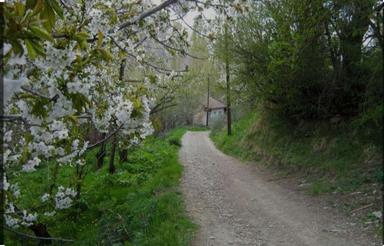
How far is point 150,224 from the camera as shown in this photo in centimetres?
671

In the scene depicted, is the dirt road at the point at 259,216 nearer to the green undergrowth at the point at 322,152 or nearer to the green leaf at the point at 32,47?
the green undergrowth at the point at 322,152

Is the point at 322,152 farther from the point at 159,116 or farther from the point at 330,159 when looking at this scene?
the point at 159,116

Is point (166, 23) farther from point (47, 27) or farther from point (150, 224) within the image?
point (47, 27)

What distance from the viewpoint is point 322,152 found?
10.7 metres

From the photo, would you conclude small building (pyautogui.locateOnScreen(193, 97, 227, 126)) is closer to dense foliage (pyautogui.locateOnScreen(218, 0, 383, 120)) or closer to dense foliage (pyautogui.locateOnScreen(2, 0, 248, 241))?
dense foliage (pyautogui.locateOnScreen(218, 0, 383, 120))

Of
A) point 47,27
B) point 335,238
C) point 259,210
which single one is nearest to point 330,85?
point 259,210

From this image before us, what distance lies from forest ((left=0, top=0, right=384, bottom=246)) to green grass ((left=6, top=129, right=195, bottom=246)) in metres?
0.04

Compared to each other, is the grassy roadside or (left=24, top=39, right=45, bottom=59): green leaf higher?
(left=24, top=39, right=45, bottom=59): green leaf

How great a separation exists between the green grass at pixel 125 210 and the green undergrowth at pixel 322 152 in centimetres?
314

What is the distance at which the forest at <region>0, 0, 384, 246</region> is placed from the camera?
2.66 meters

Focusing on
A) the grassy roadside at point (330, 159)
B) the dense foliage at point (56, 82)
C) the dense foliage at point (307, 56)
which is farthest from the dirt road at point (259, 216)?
the dense foliage at point (56, 82)

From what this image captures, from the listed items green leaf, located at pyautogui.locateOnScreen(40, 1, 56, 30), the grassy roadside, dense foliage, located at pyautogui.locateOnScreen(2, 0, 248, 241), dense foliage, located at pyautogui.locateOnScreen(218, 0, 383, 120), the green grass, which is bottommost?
the green grass

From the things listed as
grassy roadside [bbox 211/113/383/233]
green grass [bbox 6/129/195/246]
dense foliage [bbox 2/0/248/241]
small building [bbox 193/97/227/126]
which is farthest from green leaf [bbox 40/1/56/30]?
small building [bbox 193/97/227/126]

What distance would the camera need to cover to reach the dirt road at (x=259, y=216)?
6059 mm
